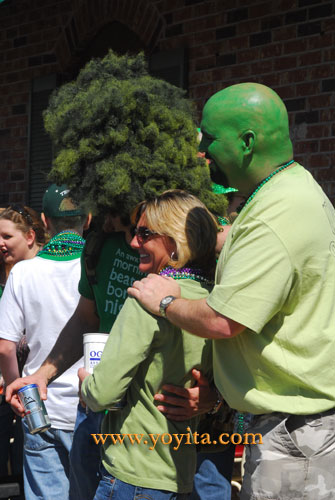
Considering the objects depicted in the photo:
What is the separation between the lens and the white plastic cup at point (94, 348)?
2.53 m

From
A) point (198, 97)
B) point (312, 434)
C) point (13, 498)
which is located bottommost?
point (13, 498)

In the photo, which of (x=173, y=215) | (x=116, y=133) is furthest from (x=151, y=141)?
(x=173, y=215)

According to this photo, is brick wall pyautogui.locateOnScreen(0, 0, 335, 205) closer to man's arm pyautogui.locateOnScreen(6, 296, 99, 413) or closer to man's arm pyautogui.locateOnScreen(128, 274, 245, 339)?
man's arm pyautogui.locateOnScreen(6, 296, 99, 413)

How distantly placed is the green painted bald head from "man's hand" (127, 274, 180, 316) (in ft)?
1.30

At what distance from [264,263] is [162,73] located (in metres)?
4.19

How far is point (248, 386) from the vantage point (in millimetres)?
2082

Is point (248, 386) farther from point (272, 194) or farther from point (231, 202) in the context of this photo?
point (231, 202)

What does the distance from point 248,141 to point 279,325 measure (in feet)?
1.88

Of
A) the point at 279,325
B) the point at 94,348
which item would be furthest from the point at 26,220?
the point at 279,325

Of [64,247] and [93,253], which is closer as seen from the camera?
[93,253]

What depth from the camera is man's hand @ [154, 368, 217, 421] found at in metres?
2.34

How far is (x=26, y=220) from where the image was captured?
4.51m

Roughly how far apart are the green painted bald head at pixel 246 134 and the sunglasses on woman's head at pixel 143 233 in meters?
0.40

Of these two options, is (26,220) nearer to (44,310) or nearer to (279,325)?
(44,310)
